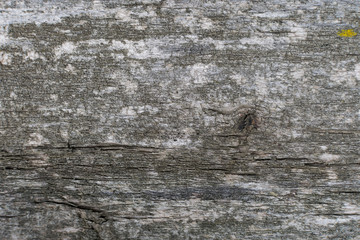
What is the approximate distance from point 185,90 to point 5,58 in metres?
0.94

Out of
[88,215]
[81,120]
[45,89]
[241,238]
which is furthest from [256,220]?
[45,89]

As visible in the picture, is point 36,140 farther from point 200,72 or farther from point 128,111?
point 200,72

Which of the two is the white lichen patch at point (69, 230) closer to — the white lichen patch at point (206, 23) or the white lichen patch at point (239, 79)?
the white lichen patch at point (239, 79)

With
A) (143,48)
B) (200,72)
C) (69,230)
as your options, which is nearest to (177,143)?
(200,72)

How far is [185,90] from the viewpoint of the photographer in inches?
54.6

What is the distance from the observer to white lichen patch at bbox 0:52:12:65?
1.39 m

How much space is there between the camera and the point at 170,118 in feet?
4.57

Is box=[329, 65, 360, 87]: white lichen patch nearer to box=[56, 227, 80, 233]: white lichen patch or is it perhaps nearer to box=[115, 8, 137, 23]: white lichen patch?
box=[115, 8, 137, 23]: white lichen patch

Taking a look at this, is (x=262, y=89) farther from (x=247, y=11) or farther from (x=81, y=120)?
(x=81, y=120)

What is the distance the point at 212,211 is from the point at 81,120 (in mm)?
841

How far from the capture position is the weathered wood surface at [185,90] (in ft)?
4.52

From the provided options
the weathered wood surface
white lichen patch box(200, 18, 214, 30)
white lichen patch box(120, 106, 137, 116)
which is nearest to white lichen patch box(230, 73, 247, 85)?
the weathered wood surface

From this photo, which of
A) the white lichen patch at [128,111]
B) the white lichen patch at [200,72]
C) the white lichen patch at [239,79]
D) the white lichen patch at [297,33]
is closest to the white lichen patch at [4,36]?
the white lichen patch at [128,111]

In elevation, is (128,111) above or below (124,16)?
below
